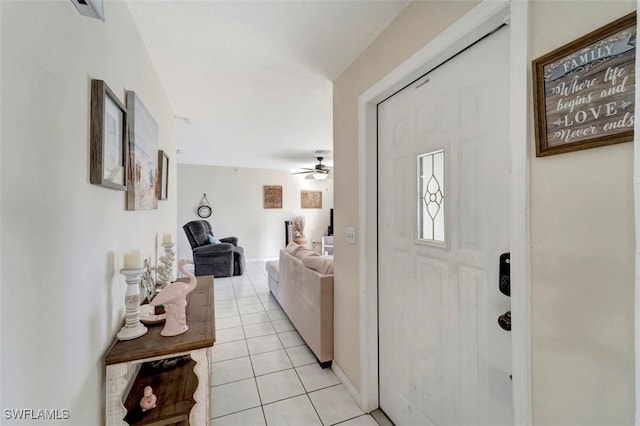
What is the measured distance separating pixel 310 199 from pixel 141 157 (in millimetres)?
6131

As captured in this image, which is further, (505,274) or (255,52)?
(255,52)

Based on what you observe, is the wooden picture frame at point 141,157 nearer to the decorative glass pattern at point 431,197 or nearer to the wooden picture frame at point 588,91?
the decorative glass pattern at point 431,197

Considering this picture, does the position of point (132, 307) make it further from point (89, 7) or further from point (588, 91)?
point (588, 91)

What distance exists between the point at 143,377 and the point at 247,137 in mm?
3141

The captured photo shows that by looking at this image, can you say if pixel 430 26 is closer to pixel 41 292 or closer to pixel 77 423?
pixel 41 292

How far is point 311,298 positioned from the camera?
91.9 inches

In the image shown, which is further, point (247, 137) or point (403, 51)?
point (247, 137)

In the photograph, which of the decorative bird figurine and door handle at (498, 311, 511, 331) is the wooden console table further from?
door handle at (498, 311, 511, 331)

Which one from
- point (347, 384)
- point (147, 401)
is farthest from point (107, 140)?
point (347, 384)

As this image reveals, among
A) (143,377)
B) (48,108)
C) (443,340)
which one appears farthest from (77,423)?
(443,340)

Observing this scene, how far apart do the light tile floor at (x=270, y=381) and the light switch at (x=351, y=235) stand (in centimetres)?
109

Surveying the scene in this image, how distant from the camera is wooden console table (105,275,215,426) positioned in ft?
3.29

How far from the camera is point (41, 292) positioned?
65cm

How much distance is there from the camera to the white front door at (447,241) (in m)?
1.03
